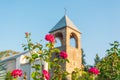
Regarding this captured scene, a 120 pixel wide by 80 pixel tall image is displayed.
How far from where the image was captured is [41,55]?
232 inches

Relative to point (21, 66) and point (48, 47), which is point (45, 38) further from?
point (21, 66)

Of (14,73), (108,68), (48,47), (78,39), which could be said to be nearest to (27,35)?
(48,47)

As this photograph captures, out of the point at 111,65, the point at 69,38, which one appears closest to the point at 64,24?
the point at 69,38

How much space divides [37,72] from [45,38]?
0.67m

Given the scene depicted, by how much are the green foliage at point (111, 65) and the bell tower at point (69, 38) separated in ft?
48.5

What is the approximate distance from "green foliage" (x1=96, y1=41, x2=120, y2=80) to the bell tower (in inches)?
582

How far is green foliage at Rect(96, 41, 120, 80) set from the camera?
8.41 metres

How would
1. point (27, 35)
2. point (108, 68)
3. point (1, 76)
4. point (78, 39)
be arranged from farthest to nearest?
point (78, 39) < point (108, 68) < point (27, 35) < point (1, 76)

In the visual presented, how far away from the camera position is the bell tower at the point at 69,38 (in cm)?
2495

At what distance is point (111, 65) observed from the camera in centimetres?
884

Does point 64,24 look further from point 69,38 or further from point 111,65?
point 111,65

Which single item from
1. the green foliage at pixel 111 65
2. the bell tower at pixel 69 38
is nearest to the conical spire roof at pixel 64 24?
the bell tower at pixel 69 38

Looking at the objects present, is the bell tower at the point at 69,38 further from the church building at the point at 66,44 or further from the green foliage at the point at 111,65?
the green foliage at the point at 111,65

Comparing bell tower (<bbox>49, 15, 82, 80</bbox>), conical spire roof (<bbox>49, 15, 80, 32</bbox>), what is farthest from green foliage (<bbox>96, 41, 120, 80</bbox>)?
conical spire roof (<bbox>49, 15, 80, 32</bbox>)
